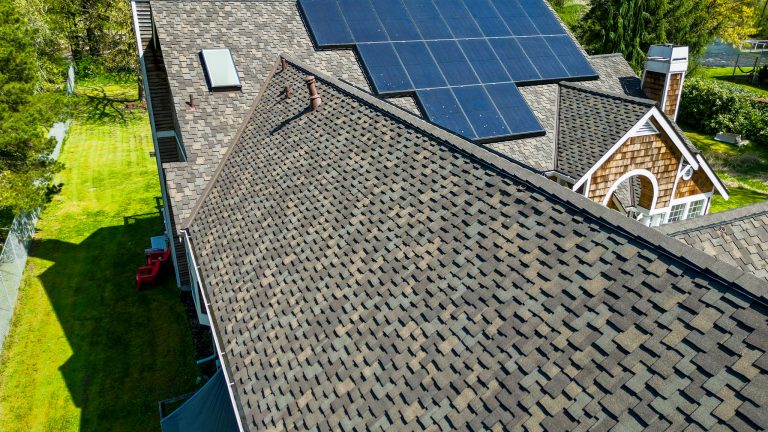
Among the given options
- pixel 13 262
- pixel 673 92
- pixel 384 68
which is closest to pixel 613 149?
pixel 673 92

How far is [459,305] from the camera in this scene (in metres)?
7.06

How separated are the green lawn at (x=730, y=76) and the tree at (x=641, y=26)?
3687 millimetres

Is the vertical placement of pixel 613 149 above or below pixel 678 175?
above

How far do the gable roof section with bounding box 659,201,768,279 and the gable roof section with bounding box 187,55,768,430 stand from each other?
322 centimetres

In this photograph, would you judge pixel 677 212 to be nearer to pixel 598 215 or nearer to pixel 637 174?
pixel 637 174

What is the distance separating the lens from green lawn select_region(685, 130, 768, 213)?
26984mm

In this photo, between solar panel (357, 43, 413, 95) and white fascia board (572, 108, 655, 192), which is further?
solar panel (357, 43, 413, 95)

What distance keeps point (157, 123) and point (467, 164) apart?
14.1 m

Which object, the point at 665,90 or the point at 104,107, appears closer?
the point at 665,90

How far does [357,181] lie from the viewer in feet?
33.8

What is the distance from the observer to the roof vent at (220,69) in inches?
628

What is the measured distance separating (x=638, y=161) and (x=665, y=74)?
6.26 meters

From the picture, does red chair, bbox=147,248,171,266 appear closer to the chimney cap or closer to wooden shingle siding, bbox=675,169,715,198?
wooden shingle siding, bbox=675,169,715,198

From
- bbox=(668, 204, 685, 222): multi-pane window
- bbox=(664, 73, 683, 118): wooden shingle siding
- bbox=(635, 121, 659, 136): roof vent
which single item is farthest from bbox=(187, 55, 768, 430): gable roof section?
bbox=(664, 73, 683, 118): wooden shingle siding
